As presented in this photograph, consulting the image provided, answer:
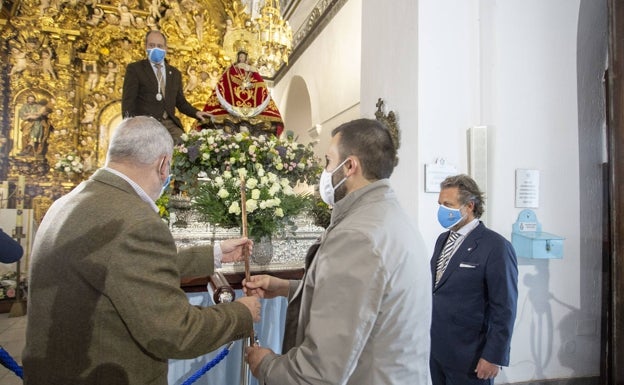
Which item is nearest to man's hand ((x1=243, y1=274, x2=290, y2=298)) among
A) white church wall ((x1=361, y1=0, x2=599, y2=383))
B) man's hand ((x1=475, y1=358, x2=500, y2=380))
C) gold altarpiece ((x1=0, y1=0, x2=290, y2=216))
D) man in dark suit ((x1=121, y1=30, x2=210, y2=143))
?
man's hand ((x1=475, y1=358, x2=500, y2=380))

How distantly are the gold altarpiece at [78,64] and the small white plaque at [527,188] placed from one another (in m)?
6.75

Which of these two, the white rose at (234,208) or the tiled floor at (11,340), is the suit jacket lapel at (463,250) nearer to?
the white rose at (234,208)

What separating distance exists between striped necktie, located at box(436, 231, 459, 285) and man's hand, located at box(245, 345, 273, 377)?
1.64 m

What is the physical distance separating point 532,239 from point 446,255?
3.33 feet

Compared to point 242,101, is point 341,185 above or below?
below

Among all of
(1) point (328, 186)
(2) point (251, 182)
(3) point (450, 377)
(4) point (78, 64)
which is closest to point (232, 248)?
(2) point (251, 182)

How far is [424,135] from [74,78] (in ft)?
32.6

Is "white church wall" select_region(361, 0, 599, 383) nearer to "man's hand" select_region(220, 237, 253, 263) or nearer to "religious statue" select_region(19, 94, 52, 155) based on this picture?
"man's hand" select_region(220, 237, 253, 263)

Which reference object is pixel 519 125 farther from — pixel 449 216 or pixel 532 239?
pixel 449 216

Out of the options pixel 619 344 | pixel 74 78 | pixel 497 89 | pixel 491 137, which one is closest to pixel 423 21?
pixel 497 89

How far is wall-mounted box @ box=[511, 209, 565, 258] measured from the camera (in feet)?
10.7

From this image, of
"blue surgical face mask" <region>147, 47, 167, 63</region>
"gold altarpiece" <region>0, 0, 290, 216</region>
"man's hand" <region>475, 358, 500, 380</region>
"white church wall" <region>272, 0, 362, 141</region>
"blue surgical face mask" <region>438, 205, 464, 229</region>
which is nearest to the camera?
"man's hand" <region>475, 358, 500, 380</region>

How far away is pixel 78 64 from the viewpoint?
33.2 ft

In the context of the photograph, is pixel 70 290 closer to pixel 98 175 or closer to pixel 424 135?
pixel 98 175
